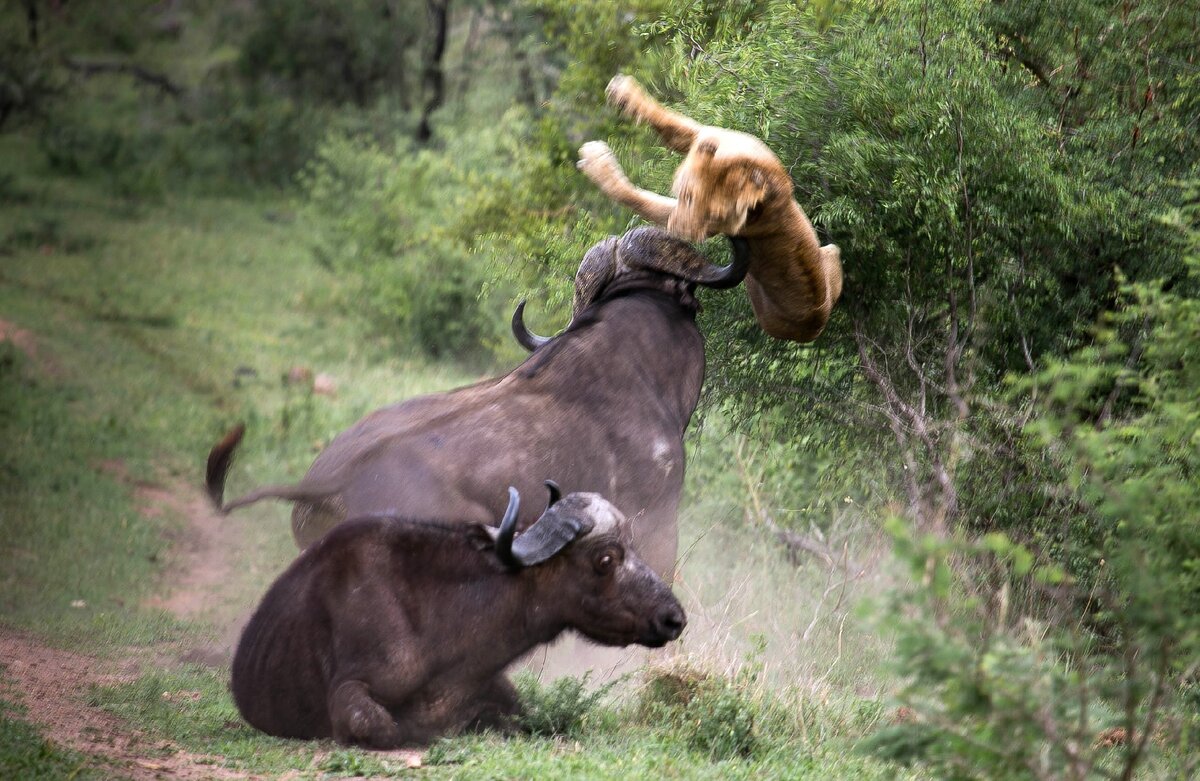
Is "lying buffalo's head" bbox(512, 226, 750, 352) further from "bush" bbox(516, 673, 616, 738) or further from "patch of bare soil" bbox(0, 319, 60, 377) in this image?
"patch of bare soil" bbox(0, 319, 60, 377)

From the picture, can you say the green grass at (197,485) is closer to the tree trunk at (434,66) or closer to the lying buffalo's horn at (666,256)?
the lying buffalo's horn at (666,256)

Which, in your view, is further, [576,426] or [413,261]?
[413,261]

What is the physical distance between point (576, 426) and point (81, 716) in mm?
2952

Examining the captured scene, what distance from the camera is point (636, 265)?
8.67 metres

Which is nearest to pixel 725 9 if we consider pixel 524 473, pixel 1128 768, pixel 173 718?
pixel 524 473

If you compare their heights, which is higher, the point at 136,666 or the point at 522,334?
the point at 522,334

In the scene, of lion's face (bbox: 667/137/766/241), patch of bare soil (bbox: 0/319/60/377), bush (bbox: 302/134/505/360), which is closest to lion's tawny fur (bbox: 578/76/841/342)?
lion's face (bbox: 667/137/766/241)

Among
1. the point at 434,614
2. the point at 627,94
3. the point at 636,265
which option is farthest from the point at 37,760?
the point at 636,265

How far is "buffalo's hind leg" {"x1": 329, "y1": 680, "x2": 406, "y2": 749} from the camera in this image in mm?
6320

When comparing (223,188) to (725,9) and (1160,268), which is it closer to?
(725,9)

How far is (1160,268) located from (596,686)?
13.2ft

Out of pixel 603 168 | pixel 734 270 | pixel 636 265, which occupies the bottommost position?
pixel 636 265

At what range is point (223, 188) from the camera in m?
25.3

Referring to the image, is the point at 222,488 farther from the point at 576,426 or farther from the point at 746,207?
the point at 746,207
